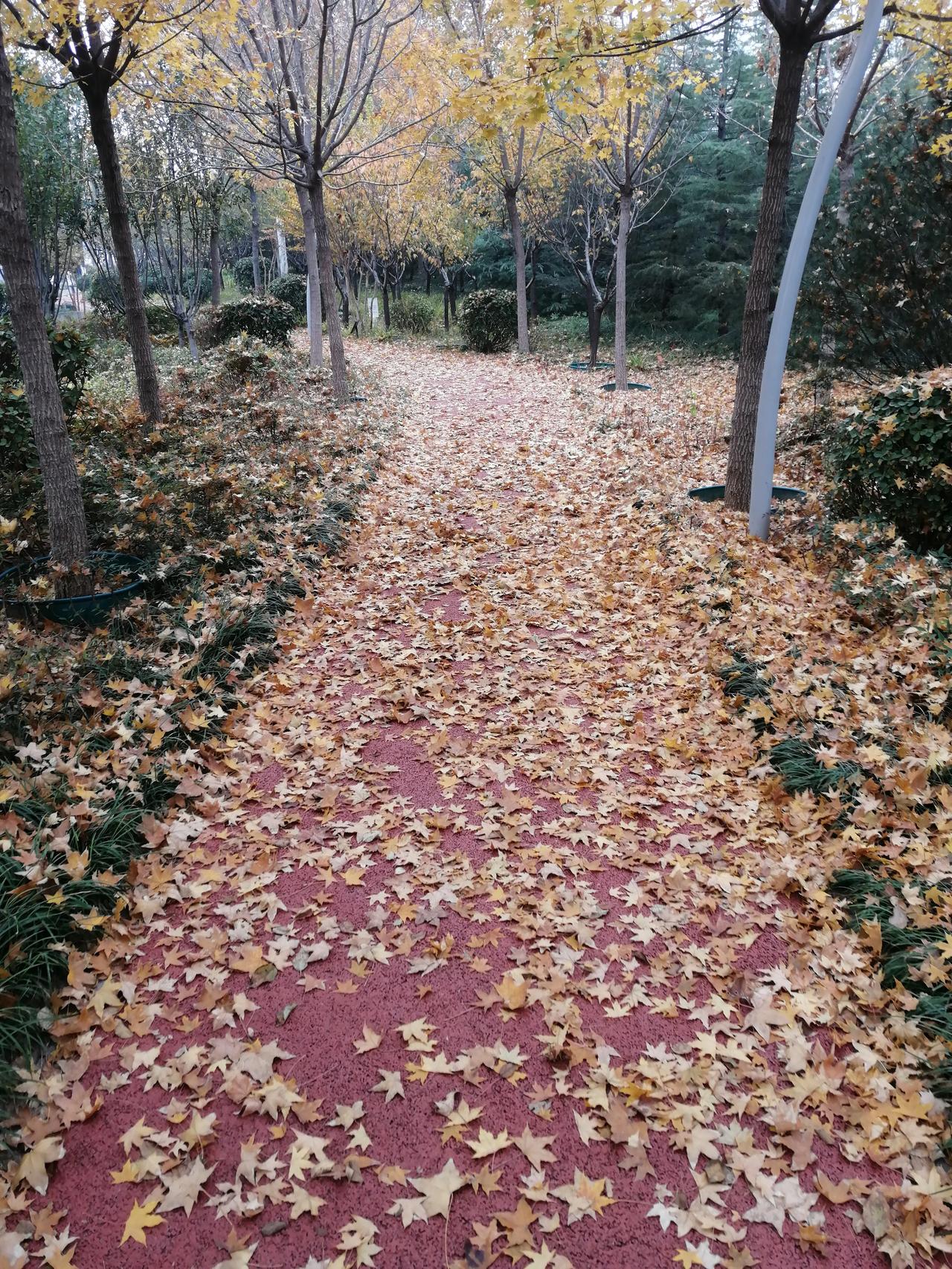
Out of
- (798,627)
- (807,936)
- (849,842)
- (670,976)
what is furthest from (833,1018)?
(798,627)

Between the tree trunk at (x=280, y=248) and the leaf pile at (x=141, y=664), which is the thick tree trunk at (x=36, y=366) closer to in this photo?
the leaf pile at (x=141, y=664)

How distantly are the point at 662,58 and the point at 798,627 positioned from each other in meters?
19.6

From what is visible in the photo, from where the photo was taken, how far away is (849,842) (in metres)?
3.11

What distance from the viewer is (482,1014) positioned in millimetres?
2559

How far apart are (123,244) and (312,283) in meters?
6.55

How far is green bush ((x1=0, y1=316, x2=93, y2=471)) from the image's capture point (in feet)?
21.3

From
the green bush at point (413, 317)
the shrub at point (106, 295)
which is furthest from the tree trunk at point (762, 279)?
the green bush at point (413, 317)

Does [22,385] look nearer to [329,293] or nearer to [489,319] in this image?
[329,293]

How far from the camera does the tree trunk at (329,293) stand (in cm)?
1009

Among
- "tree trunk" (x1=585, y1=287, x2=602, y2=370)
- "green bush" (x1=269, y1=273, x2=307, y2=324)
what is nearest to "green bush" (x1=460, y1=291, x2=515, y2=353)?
"tree trunk" (x1=585, y1=287, x2=602, y2=370)

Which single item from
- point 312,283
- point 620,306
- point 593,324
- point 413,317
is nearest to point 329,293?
point 312,283

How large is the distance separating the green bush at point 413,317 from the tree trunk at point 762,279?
66.8 feet

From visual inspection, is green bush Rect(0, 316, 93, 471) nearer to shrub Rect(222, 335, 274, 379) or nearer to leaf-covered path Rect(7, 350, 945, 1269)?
shrub Rect(222, 335, 274, 379)

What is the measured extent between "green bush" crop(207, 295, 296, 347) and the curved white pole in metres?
11.4
